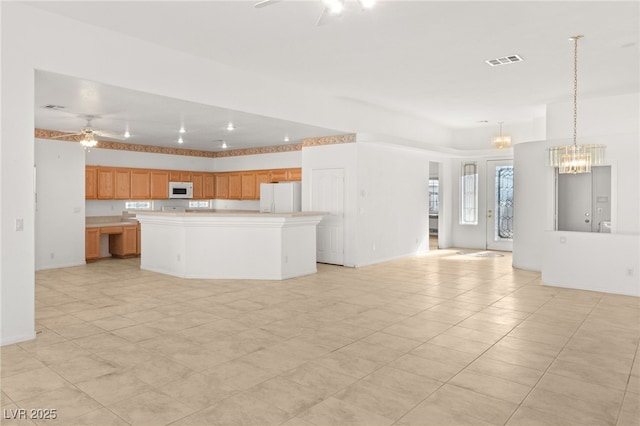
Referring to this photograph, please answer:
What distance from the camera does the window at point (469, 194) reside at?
11.7m

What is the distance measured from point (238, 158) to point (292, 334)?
829cm

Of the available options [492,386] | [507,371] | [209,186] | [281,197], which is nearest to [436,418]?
[492,386]

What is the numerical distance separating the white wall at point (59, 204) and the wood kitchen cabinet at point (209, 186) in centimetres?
369

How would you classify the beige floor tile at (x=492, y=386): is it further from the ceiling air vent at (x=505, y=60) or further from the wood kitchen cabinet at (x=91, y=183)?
the wood kitchen cabinet at (x=91, y=183)

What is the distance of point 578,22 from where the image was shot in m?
4.67

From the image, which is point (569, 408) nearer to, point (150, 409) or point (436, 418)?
point (436, 418)

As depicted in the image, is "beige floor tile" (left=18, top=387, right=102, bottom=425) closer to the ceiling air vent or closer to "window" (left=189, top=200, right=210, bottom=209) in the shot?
the ceiling air vent

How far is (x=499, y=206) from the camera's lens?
37.0ft

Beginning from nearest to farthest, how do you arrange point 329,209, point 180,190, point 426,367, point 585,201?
point 426,367, point 585,201, point 329,209, point 180,190

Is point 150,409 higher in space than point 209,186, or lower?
lower

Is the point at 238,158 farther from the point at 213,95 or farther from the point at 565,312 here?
the point at 565,312

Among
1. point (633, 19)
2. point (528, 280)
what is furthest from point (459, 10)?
point (528, 280)

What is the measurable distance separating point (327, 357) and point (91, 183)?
8.06 m

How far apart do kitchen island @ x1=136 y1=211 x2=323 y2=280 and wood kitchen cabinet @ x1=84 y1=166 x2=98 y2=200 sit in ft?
10.2
